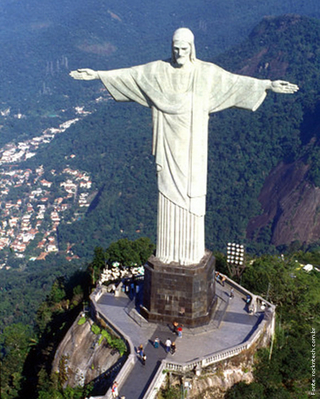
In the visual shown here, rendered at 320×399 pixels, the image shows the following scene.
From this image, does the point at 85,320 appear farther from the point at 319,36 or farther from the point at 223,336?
the point at 319,36

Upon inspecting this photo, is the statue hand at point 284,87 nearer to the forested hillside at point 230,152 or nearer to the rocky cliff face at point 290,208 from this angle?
the forested hillside at point 230,152

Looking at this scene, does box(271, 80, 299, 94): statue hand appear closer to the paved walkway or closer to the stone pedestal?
the stone pedestal

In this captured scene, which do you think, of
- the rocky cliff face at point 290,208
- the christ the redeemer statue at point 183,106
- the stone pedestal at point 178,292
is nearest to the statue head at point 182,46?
the christ the redeemer statue at point 183,106

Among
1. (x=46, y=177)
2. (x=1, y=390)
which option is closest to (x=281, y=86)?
(x=1, y=390)

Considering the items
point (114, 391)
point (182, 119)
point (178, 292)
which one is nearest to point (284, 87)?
point (182, 119)

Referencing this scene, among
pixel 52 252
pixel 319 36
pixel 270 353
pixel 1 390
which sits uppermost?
pixel 319 36

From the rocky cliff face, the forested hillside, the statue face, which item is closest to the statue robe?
the statue face
